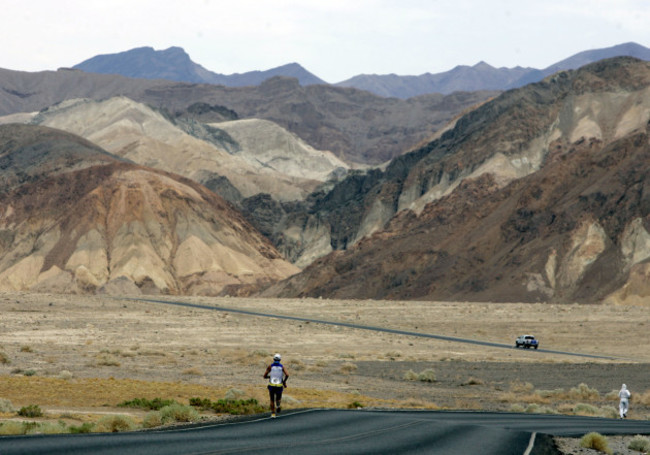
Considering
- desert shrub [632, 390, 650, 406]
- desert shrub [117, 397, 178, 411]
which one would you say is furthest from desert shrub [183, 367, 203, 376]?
desert shrub [632, 390, 650, 406]

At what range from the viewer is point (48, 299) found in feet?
298

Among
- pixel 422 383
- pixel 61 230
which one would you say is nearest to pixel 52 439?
pixel 422 383

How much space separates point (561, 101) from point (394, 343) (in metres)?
96.7

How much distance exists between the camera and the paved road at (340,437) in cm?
1541

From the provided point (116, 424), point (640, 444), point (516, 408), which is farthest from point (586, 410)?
point (116, 424)

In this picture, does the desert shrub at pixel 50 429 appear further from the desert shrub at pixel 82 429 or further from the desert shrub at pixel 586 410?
the desert shrub at pixel 586 410

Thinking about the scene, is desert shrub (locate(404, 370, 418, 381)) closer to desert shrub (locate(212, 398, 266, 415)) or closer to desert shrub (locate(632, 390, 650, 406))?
desert shrub (locate(632, 390, 650, 406))

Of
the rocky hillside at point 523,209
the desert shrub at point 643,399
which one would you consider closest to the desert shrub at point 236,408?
the desert shrub at point 643,399

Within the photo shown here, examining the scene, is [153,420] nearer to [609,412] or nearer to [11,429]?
[11,429]

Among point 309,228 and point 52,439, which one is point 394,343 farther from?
point 309,228

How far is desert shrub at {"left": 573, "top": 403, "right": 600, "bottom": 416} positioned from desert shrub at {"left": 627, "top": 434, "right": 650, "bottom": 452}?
11.1m

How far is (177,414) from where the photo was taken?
21328mm

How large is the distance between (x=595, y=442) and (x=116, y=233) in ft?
422

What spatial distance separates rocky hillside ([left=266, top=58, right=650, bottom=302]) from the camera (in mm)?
101562
